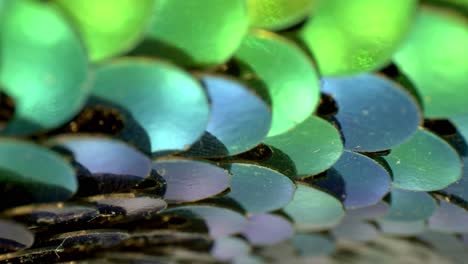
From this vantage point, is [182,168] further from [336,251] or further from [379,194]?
[336,251]

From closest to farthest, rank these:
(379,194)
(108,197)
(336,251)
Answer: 1. (108,197)
2. (379,194)
3. (336,251)

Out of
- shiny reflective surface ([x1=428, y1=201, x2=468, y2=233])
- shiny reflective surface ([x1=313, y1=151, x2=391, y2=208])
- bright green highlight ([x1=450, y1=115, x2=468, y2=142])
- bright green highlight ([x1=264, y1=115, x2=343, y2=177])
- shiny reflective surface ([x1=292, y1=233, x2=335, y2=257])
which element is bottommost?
shiny reflective surface ([x1=292, y1=233, x2=335, y2=257])

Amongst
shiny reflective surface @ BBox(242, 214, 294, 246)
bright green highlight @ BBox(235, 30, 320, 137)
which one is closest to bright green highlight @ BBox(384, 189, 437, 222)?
shiny reflective surface @ BBox(242, 214, 294, 246)

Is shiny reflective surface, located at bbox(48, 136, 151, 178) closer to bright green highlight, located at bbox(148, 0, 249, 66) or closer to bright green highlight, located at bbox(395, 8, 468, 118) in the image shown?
bright green highlight, located at bbox(148, 0, 249, 66)

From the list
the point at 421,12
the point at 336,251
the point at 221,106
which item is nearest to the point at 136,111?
the point at 221,106

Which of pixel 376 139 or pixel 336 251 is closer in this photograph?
pixel 376 139

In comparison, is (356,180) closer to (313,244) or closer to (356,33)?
(356,33)
